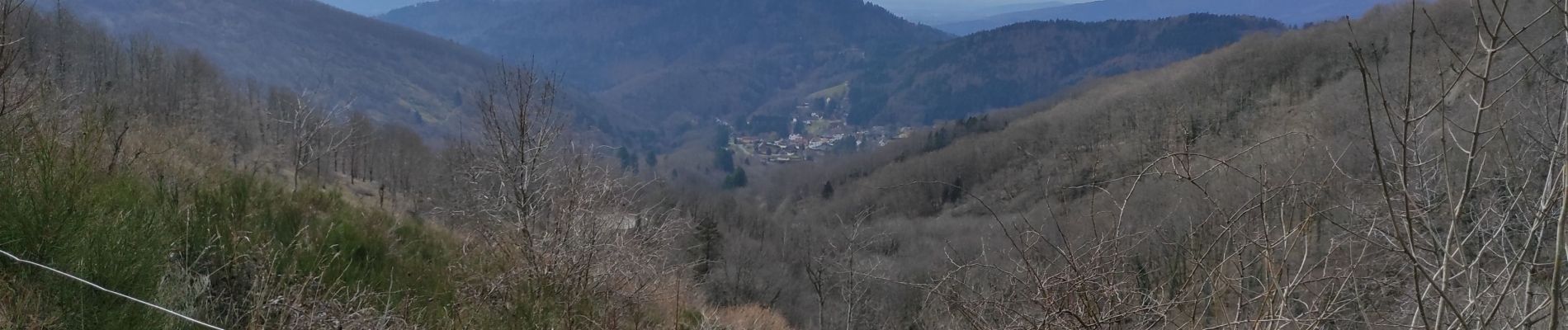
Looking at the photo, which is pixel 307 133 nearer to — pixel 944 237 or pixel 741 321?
pixel 741 321

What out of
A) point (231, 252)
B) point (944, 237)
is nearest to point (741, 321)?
point (944, 237)

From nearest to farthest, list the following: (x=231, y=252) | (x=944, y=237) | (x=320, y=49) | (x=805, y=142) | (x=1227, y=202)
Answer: (x=231, y=252), (x=1227, y=202), (x=944, y=237), (x=320, y=49), (x=805, y=142)

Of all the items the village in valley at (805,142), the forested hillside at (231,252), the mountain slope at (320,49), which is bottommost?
the village in valley at (805,142)

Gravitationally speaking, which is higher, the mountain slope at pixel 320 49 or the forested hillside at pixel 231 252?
the forested hillside at pixel 231 252

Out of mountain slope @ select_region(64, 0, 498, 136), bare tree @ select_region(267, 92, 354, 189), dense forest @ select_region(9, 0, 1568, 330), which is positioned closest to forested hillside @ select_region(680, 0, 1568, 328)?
dense forest @ select_region(9, 0, 1568, 330)

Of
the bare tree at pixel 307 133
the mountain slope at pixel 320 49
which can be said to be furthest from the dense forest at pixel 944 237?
the mountain slope at pixel 320 49

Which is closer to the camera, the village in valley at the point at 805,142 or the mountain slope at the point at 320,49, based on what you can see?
the mountain slope at the point at 320,49

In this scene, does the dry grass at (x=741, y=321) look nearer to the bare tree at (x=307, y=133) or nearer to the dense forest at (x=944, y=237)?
the dense forest at (x=944, y=237)

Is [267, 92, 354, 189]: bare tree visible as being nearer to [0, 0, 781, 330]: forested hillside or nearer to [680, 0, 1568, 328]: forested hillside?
[0, 0, 781, 330]: forested hillside
